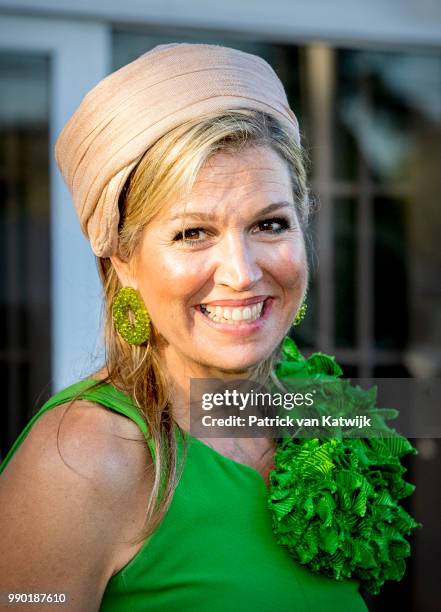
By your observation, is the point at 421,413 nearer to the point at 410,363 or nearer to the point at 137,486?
the point at 410,363

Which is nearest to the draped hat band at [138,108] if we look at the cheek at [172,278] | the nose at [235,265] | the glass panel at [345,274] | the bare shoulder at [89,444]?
the cheek at [172,278]

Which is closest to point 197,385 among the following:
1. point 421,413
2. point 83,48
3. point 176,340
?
point 176,340

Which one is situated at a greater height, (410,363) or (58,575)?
(410,363)

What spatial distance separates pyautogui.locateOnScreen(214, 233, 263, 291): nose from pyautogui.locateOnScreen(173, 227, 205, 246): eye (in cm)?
4

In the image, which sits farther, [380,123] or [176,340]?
[380,123]

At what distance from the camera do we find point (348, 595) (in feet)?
4.63

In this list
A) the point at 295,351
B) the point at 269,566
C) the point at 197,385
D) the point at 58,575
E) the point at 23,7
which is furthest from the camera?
the point at 23,7

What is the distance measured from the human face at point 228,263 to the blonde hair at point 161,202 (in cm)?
2

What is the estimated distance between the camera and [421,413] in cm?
323

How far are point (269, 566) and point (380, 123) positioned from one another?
7.98ft

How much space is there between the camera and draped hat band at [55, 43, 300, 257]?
4.19 ft

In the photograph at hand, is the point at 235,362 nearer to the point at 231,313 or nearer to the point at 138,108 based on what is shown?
the point at 231,313

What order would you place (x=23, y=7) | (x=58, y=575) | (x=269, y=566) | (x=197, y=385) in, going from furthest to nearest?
(x=23, y=7)
(x=197, y=385)
(x=269, y=566)
(x=58, y=575)

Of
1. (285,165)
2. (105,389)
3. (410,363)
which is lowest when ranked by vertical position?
(105,389)
